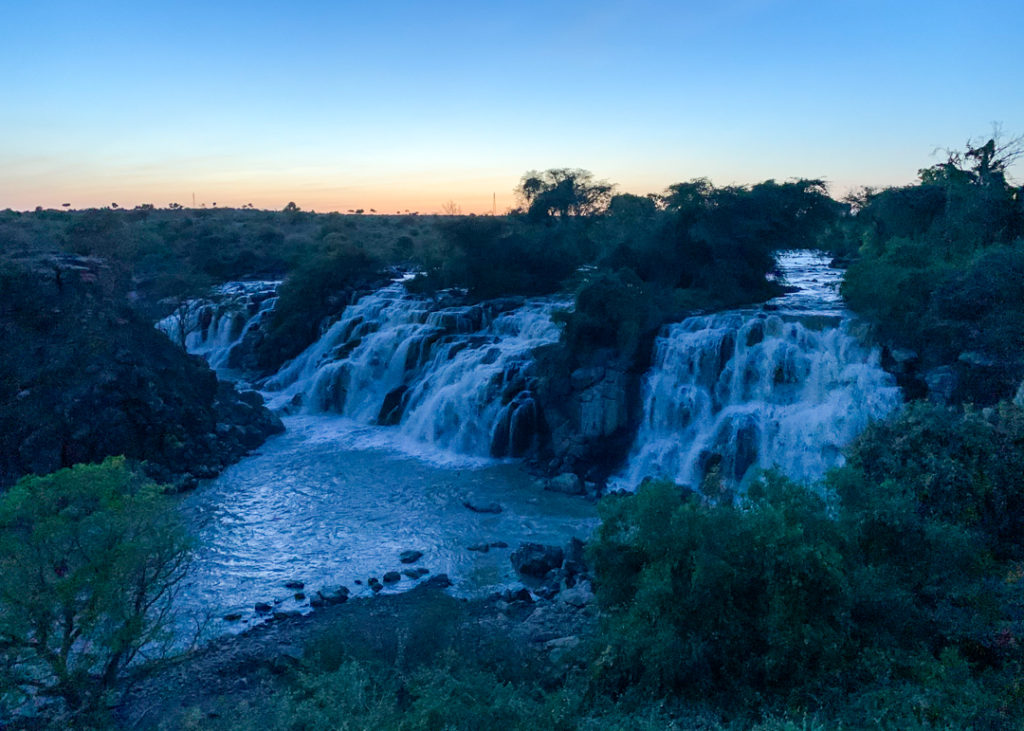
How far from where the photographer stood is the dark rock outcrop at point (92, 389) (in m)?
17.2

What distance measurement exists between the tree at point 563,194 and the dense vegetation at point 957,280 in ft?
61.6

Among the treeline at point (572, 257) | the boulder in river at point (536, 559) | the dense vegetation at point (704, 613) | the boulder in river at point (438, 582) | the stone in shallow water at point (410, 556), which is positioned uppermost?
the treeline at point (572, 257)

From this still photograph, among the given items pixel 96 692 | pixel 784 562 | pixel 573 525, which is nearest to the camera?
pixel 784 562

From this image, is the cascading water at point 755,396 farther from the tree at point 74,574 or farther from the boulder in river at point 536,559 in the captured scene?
the tree at point 74,574

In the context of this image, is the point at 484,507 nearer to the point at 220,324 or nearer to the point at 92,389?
the point at 92,389

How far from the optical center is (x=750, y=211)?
974 inches

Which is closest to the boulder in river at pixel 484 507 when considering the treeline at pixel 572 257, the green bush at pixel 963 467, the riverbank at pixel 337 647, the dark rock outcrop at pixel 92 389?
the riverbank at pixel 337 647

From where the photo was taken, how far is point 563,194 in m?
39.8

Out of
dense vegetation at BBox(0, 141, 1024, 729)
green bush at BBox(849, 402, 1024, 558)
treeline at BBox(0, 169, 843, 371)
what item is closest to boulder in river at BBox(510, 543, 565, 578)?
dense vegetation at BBox(0, 141, 1024, 729)

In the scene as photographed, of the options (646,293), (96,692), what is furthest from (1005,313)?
(96,692)

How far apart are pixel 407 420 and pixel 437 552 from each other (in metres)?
8.47

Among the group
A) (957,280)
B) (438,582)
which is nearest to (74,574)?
(438,582)

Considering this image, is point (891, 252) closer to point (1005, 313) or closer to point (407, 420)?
point (1005, 313)

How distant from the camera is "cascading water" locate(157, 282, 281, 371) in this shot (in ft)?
102
